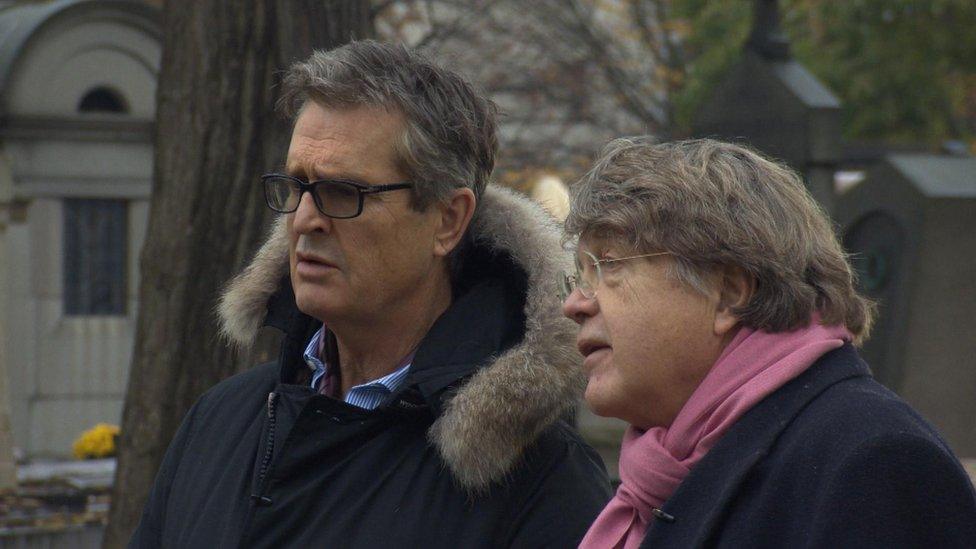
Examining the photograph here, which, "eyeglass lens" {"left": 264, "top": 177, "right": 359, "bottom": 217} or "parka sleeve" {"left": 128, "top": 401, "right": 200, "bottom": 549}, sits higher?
"eyeglass lens" {"left": 264, "top": 177, "right": 359, "bottom": 217}

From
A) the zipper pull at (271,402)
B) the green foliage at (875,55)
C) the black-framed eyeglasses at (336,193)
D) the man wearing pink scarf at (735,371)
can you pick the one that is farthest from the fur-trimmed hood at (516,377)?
the green foliage at (875,55)

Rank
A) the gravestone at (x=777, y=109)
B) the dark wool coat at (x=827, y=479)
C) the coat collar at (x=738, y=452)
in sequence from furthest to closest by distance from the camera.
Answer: the gravestone at (x=777, y=109) < the coat collar at (x=738, y=452) < the dark wool coat at (x=827, y=479)

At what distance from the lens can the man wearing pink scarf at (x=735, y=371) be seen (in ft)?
6.13

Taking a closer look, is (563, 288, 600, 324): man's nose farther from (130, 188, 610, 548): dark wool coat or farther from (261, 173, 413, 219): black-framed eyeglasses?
(261, 173, 413, 219): black-framed eyeglasses

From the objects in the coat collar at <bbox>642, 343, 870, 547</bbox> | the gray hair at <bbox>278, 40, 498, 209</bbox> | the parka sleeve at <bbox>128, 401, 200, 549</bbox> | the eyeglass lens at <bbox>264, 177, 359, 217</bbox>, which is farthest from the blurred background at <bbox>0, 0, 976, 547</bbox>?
the parka sleeve at <bbox>128, 401, 200, 549</bbox>

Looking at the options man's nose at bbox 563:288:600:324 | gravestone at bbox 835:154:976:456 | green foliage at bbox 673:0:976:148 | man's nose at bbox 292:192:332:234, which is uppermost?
green foliage at bbox 673:0:976:148

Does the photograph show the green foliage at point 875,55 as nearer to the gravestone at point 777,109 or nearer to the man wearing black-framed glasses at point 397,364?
the gravestone at point 777,109

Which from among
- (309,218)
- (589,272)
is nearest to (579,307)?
(589,272)

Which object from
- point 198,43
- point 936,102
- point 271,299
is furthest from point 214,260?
point 936,102

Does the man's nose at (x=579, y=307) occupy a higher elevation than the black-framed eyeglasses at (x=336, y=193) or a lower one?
lower

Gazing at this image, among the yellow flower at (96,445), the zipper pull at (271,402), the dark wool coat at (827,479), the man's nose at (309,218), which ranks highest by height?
the man's nose at (309,218)

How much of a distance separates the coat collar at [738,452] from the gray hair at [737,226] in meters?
0.09

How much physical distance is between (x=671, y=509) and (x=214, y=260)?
2.80 metres

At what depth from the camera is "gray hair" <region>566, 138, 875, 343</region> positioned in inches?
82.4
